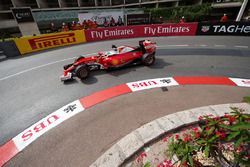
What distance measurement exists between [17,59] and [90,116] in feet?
28.3

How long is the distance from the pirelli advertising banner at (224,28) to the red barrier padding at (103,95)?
1061cm

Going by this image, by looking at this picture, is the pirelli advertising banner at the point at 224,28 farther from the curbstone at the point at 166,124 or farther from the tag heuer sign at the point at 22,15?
the tag heuer sign at the point at 22,15

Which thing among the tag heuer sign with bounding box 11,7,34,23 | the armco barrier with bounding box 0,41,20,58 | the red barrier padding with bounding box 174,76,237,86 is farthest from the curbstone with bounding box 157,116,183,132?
the tag heuer sign with bounding box 11,7,34,23

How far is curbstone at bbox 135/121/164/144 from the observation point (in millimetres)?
3206

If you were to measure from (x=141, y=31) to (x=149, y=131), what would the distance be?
37.2ft

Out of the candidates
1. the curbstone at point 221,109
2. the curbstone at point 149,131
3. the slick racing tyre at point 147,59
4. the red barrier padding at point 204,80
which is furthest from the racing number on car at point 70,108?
the curbstone at point 221,109

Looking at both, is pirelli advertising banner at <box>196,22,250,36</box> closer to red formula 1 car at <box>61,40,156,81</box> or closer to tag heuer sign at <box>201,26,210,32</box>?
tag heuer sign at <box>201,26,210,32</box>

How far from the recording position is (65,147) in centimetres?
→ 336

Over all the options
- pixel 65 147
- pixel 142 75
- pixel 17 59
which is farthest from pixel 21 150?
pixel 17 59

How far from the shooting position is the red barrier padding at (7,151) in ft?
10.7

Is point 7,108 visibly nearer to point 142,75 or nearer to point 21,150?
point 21,150

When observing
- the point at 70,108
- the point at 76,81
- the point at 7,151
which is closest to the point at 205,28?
the point at 76,81

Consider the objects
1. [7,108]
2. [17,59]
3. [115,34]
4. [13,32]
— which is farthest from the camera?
[13,32]

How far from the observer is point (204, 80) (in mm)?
5609
